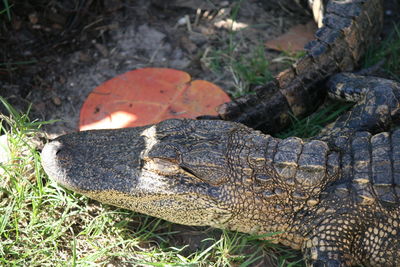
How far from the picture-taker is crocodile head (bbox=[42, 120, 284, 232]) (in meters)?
2.90

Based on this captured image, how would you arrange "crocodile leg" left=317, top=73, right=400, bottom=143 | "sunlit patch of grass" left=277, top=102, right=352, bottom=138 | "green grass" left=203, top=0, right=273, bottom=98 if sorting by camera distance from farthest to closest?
"green grass" left=203, top=0, right=273, bottom=98
"sunlit patch of grass" left=277, top=102, right=352, bottom=138
"crocodile leg" left=317, top=73, right=400, bottom=143

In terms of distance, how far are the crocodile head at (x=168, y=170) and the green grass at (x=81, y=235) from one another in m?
0.19

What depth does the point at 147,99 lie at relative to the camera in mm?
4047

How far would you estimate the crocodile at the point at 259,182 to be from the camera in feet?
9.48

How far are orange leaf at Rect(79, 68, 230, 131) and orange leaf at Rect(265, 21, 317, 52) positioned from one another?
2.54ft

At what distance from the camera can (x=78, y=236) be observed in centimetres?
323

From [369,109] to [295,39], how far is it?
1303 millimetres

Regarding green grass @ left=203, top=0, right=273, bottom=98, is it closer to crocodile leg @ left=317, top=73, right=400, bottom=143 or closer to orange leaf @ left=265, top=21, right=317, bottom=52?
orange leaf @ left=265, top=21, right=317, bottom=52

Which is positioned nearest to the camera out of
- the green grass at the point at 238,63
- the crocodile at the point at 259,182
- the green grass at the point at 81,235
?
the crocodile at the point at 259,182

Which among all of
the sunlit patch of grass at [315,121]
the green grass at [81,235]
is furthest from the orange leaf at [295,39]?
the green grass at [81,235]

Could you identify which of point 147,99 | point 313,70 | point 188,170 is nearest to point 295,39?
point 313,70

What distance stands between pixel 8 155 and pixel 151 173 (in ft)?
3.76

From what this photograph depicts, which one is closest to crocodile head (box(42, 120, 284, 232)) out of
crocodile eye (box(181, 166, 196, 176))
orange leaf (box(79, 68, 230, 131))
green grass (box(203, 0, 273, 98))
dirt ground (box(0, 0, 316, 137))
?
crocodile eye (box(181, 166, 196, 176))

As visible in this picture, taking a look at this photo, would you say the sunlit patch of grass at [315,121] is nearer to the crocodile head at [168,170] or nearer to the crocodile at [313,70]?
the crocodile at [313,70]
